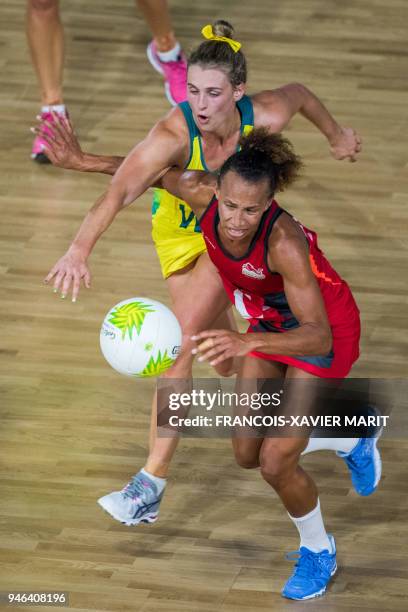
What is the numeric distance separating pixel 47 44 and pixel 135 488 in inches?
123

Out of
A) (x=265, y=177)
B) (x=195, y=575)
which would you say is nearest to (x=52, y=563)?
(x=195, y=575)

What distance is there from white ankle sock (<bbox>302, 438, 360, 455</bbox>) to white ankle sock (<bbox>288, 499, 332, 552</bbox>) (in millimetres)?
329

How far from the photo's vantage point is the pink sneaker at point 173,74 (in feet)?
24.0

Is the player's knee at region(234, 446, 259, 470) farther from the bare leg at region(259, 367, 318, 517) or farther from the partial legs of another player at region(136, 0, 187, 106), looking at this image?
the partial legs of another player at region(136, 0, 187, 106)

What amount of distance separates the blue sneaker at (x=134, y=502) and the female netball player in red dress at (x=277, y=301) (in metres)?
0.35

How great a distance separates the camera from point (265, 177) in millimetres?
3859

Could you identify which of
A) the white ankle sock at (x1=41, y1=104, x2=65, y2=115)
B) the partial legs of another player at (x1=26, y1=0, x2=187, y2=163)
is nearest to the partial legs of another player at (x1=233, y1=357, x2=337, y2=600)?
the partial legs of another player at (x1=26, y1=0, x2=187, y2=163)

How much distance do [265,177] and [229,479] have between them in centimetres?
132

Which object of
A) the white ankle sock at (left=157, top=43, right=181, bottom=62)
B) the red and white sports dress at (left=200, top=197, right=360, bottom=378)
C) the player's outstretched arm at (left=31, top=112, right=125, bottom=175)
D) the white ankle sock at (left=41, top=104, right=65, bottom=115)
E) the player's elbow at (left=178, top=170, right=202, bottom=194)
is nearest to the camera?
the red and white sports dress at (left=200, top=197, right=360, bottom=378)

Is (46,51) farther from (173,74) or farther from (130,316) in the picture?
(130,316)

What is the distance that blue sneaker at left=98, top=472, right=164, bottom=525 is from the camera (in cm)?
436

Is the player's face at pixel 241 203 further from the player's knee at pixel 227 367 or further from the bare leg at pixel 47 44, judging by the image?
the bare leg at pixel 47 44

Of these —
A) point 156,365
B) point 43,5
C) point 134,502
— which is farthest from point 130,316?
point 43,5

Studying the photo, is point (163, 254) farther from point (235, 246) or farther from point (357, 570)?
point (357, 570)
